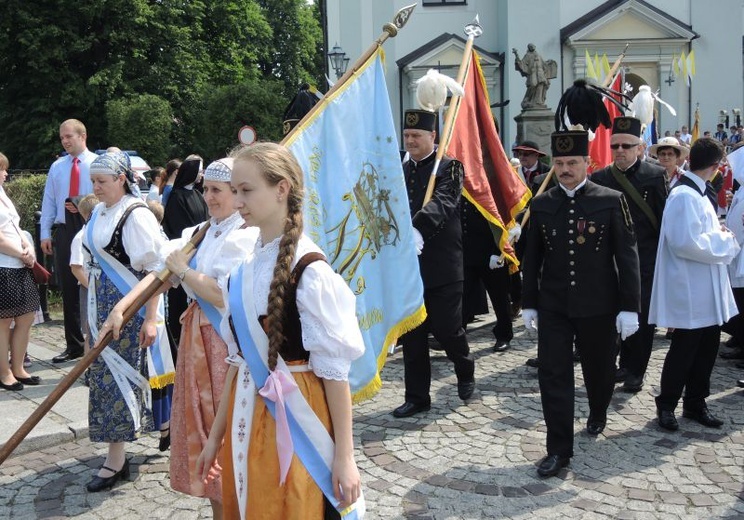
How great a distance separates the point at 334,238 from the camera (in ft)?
14.2

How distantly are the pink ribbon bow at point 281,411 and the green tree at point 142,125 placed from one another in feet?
85.2

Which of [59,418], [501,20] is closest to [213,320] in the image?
[59,418]

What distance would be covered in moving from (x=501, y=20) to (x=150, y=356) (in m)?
29.7

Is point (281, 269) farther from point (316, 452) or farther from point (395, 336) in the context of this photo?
point (395, 336)

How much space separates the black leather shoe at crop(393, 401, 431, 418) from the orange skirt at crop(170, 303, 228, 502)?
2.24 m

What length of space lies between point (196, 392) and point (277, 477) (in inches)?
57.7

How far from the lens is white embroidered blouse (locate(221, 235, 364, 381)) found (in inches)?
98.7

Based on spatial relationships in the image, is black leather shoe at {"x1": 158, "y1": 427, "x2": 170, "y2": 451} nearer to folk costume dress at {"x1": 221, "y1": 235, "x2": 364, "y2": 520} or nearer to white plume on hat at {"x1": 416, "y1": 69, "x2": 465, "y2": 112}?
folk costume dress at {"x1": 221, "y1": 235, "x2": 364, "y2": 520}

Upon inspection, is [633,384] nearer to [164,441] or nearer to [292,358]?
[164,441]

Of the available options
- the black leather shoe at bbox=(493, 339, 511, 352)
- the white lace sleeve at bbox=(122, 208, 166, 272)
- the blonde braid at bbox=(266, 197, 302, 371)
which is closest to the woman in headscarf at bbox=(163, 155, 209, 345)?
the white lace sleeve at bbox=(122, 208, 166, 272)

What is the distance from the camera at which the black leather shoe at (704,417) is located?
18.2 feet

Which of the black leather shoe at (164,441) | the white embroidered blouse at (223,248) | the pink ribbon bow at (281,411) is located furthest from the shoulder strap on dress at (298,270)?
the black leather shoe at (164,441)

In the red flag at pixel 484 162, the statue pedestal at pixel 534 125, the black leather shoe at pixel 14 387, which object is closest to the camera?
the black leather shoe at pixel 14 387

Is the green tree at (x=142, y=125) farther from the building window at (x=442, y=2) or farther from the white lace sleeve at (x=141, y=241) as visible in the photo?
the white lace sleeve at (x=141, y=241)
